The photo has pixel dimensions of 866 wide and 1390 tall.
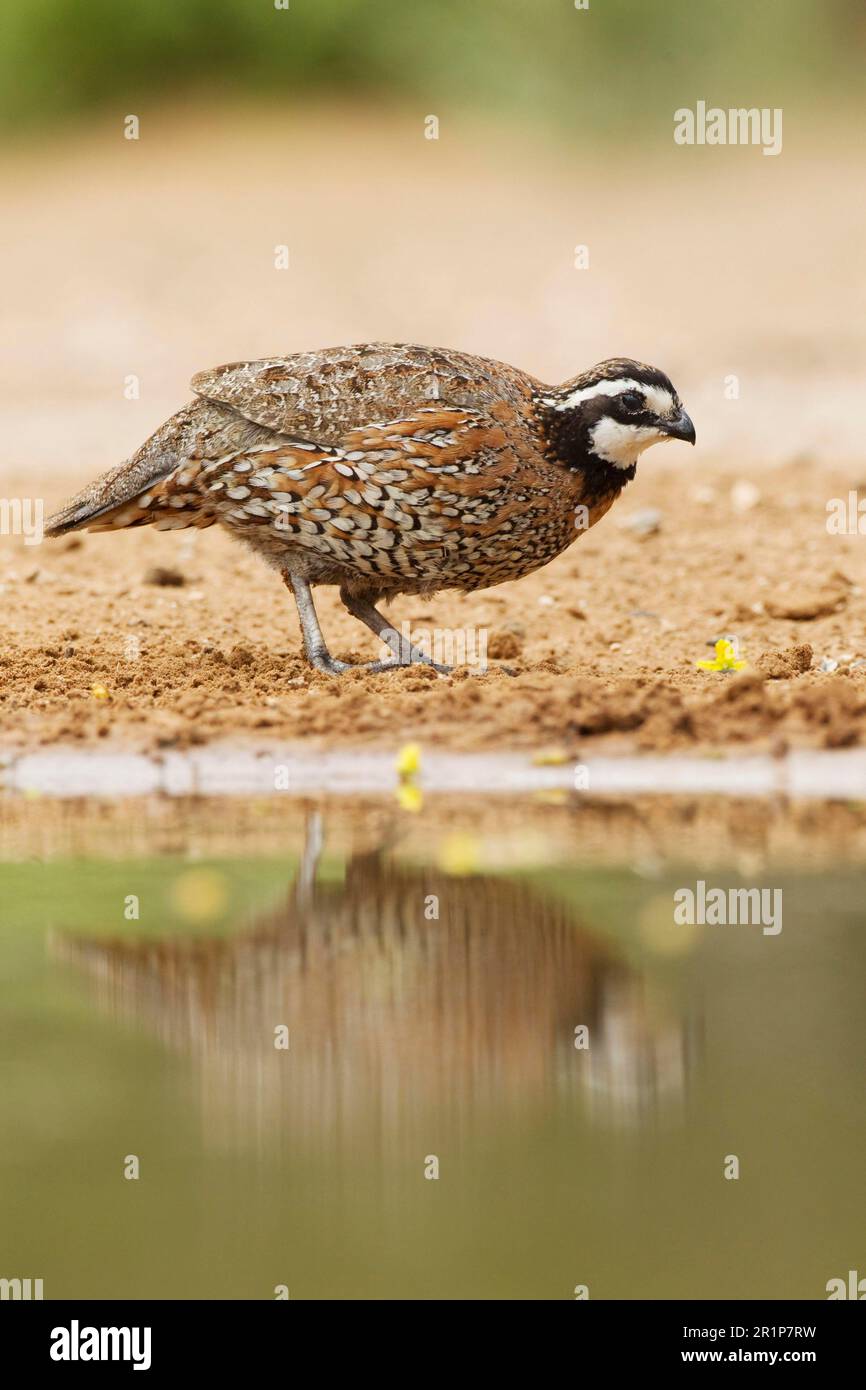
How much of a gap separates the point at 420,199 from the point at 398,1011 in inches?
666

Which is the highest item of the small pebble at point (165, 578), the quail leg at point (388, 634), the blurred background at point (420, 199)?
the blurred background at point (420, 199)

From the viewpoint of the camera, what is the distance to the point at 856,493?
12.7 meters

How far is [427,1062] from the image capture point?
184 inches

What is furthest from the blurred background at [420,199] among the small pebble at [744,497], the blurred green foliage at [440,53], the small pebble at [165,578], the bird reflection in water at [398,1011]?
the bird reflection in water at [398,1011]

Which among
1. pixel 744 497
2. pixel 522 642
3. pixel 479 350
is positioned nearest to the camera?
pixel 522 642

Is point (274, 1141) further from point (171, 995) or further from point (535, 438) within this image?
point (535, 438)

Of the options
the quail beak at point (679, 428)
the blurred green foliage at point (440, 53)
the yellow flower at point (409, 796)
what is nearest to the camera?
the yellow flower at point (409, 796)

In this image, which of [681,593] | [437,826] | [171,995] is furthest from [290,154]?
[171,995]

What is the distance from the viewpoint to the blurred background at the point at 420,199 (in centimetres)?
1667

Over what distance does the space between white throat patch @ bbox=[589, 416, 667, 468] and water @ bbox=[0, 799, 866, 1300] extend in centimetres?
252

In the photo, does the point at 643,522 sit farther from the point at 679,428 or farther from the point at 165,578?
the point at 679,428

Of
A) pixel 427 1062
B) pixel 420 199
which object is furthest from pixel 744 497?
pixel 420 199

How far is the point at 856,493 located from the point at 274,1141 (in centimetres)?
912

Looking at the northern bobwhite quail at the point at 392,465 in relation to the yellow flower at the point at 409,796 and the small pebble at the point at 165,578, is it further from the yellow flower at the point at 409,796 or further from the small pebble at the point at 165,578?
the small pebble at the point at 165,578
